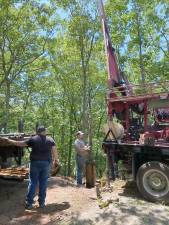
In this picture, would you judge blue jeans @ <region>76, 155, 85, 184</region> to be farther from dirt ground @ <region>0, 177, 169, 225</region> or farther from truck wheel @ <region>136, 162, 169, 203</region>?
truck wheel @ <region>136, 162, 169, 203</region>

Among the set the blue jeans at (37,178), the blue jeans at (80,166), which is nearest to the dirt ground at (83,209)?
the blue jeans at (37,178)

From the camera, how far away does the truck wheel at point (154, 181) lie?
31.6ft

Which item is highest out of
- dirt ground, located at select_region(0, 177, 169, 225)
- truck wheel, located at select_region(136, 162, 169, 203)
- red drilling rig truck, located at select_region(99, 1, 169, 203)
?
red drilling rig truck, located at select_region(99, 1, 169, 203)

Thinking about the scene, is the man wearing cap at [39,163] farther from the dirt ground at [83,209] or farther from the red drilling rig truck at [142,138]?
the red drilling rig truck at [142,138]

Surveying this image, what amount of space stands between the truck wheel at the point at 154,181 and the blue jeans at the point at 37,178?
8.79 ft

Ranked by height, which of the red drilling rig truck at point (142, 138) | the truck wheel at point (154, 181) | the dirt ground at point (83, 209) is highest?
the red drilling rig truck at point (142, 138)

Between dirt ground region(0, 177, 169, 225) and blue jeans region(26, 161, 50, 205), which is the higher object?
blue jeans region(26, 161, 50, 205)

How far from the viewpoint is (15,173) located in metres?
11.7

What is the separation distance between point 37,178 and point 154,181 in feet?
10.4

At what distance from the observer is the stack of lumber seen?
1136 cm

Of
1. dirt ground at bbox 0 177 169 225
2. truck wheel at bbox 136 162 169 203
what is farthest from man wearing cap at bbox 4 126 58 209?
truck wheel at bbox 136 162 169 203

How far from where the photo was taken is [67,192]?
10320mm

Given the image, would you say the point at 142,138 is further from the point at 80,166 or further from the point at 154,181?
the point at 80,166

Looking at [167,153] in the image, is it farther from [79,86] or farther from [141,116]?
[79,86]
